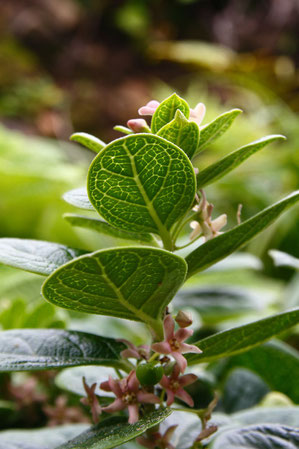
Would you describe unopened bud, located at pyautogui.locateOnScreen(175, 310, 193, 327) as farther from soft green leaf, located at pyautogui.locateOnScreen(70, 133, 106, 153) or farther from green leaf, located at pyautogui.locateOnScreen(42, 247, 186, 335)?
soft green leaf, located at pyautogui.locateOnScreen(70, 133, 106, 153)

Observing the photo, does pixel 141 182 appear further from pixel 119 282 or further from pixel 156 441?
pixel 156 441

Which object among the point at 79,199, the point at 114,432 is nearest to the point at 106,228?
the point at 79,199

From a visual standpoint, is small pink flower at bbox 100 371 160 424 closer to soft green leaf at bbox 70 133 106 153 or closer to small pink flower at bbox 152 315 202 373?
small pink flower at bbox 152 315 202 373

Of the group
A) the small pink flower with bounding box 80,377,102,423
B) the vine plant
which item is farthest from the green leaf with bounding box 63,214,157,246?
the small pink flower with bounding box 80,377,102,423

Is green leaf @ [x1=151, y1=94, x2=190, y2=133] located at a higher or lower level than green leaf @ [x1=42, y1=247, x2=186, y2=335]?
higher

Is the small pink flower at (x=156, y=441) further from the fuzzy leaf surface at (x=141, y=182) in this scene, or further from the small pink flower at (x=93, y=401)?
the fuzzy leaf surface at (x=141, y=182)

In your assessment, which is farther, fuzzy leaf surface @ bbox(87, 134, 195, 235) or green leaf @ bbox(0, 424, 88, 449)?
green leaf @ bbox(0, 424, 88, 449)

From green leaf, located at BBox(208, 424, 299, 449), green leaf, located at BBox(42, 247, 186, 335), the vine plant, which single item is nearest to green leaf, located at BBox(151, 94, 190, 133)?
the vine plant

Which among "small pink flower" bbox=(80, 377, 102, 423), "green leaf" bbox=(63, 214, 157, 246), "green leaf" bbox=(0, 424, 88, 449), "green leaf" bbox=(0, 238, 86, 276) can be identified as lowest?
"green leaf" bbox=(0, 424, 88, 449)
